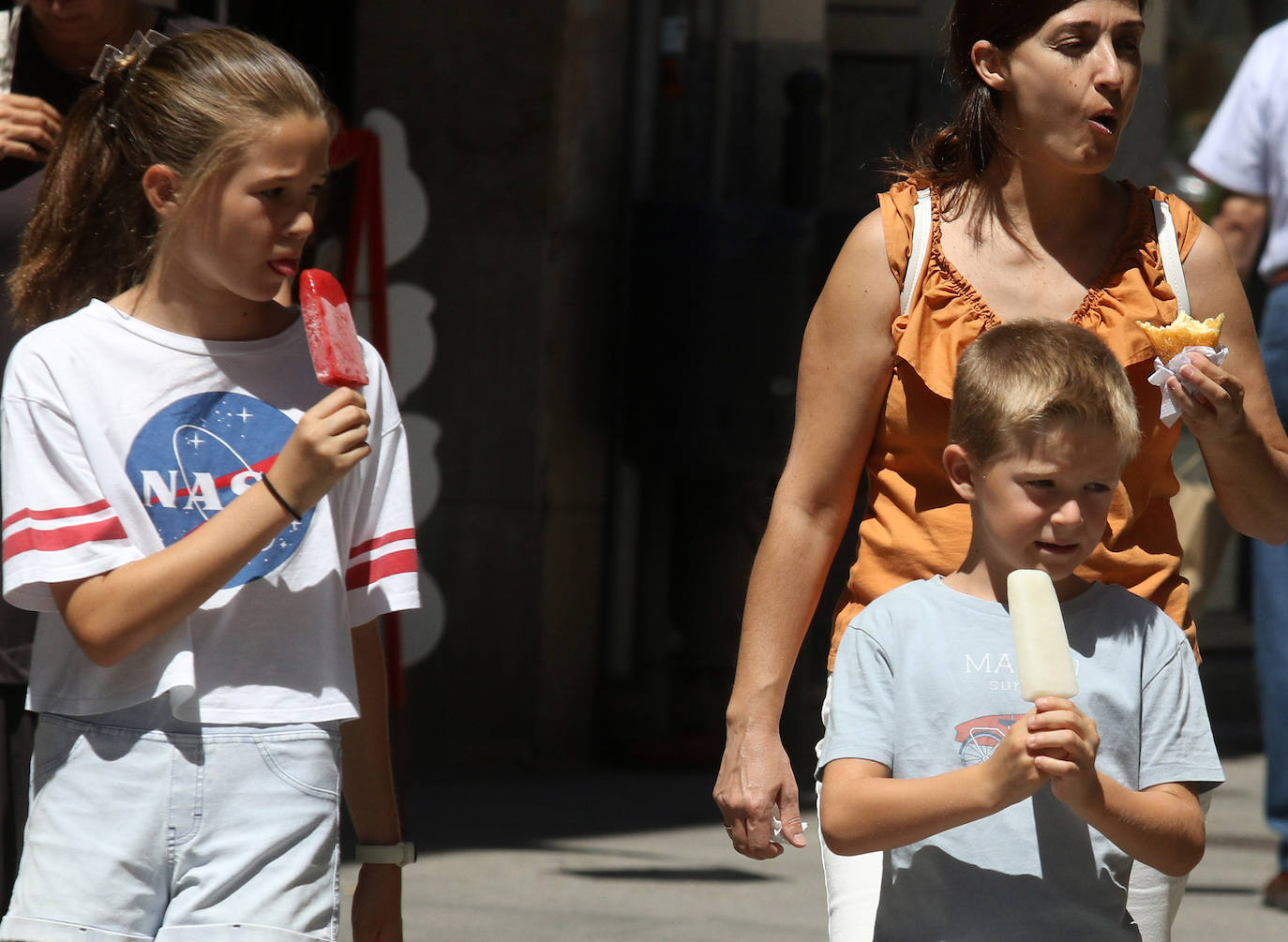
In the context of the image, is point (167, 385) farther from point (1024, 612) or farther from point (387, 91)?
point (387, 91)

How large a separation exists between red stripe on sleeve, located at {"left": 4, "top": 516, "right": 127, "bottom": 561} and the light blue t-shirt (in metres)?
0.95

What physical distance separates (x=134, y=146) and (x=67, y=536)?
619 mm

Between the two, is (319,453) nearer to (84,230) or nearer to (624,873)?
(84,230)

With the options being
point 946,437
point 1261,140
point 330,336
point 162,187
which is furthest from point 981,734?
point 1261,140

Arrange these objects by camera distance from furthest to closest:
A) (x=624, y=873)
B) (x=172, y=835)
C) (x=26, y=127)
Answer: (x=624, y=873)
(x=26, y=127)
(x=172, y=835)

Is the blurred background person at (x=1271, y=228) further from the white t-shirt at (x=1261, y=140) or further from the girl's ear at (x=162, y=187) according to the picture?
the girl's ear at (x=162, y=187)

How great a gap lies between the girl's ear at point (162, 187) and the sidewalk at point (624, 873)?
265 centimetres

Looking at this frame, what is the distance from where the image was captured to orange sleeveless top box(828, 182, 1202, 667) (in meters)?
2.92

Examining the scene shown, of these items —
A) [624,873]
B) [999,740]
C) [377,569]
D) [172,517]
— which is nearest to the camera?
[999,740]

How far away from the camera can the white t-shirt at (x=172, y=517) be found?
272 centimetres

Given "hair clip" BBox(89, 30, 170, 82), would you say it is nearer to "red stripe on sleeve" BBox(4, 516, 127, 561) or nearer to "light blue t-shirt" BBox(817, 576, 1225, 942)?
"red stripe on sleeve" BBox(4, 516, 127, 561)

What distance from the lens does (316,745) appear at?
2.78 m

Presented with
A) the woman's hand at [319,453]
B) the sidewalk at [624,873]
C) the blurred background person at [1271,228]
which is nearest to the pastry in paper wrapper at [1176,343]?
the woman's hand at [319,453]

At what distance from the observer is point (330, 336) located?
276 centimetres
